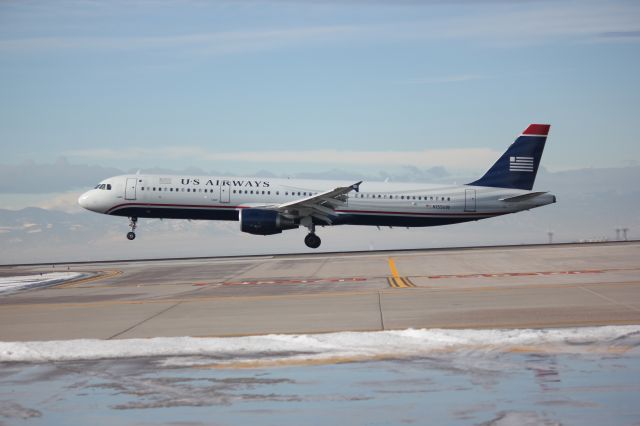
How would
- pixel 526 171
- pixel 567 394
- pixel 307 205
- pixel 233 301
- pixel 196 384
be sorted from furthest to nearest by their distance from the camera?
pixel 526 171 < pixel 307 205 < pixel 233 301 < pixel 196 384 < pixel 567 394

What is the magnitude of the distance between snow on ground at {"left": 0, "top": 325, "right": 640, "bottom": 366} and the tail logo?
121 ft

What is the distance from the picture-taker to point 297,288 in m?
25.4

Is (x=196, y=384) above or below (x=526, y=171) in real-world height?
below

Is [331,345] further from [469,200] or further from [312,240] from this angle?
[469,200]

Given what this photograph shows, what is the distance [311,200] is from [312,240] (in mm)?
4133

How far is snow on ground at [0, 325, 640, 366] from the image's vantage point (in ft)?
43.3

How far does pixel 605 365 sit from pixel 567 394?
6.60 ft

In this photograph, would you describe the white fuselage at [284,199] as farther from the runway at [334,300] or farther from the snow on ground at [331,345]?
the snow on ground at [331,345]

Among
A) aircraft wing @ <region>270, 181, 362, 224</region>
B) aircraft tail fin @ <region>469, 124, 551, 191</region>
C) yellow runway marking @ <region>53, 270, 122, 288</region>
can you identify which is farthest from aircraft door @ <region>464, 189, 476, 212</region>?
yellow runway marking @ <region>53, 270, 122, 288</region>

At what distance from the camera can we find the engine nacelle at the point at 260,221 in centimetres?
4553

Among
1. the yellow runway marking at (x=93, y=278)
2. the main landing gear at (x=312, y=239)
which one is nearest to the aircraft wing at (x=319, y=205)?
the main landing gear at (x=312, y=239)

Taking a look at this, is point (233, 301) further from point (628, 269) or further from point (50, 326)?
point (628, 269)

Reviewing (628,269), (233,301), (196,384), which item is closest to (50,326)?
(233,301)

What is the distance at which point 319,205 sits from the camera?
155 feet
